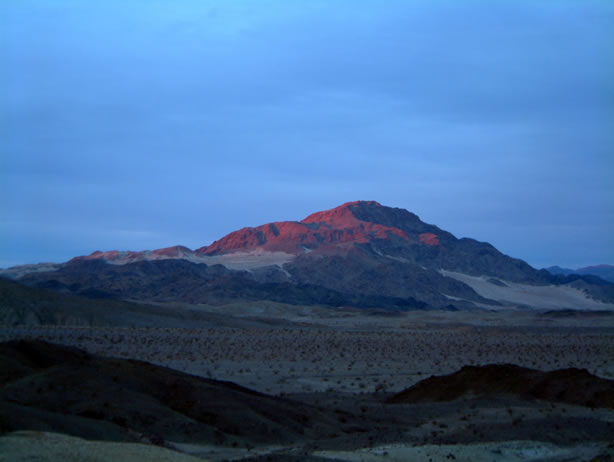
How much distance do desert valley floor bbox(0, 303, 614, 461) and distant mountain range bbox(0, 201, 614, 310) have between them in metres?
56.6

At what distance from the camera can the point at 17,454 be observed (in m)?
9.28

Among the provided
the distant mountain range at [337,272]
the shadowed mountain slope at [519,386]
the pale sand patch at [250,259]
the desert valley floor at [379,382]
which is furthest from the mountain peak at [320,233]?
the shadowed mountain slope at [519,386]

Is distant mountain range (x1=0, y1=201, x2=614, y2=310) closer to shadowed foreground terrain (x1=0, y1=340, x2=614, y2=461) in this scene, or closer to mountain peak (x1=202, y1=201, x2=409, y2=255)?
mountain peak (x1=202, y1=201, x2=409, y2=255)

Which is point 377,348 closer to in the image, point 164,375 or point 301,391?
point 301,391

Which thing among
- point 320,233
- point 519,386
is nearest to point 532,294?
point 320,233

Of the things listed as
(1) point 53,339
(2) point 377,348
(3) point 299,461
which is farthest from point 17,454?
(2) point 377,348

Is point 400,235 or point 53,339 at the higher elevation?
point 400,235

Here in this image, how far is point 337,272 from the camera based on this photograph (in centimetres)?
14538

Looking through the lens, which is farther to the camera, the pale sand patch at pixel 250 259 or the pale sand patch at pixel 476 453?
the pale sand patch at pixel 250 259

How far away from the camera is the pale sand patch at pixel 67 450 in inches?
366

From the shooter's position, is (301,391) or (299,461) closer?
(299,461)

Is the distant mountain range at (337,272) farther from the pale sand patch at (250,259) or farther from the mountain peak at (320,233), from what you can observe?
the mountain peak at (320,233)

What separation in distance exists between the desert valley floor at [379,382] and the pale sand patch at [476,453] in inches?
0.9

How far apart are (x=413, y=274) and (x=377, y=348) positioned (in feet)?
339
